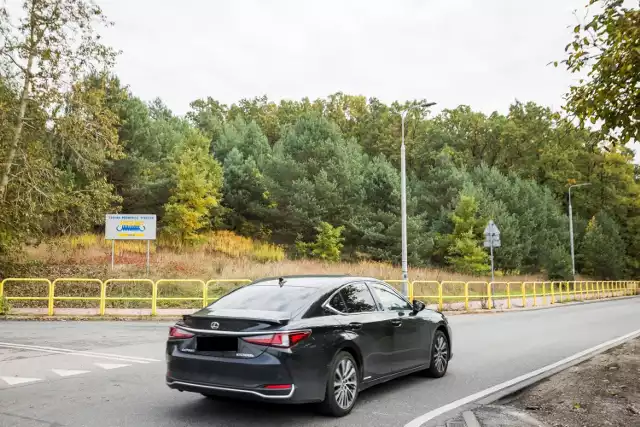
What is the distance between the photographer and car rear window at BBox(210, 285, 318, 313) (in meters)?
6.41

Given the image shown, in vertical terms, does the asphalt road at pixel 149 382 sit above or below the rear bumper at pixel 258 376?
below

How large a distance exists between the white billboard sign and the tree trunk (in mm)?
4653

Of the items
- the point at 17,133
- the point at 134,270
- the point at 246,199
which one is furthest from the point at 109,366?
the point at 246,199

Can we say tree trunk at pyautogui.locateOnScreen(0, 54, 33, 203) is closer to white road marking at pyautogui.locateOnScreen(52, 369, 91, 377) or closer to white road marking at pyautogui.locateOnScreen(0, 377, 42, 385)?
white road marking at pyautogui.locateOnScreen(52, 369, 91, 377)

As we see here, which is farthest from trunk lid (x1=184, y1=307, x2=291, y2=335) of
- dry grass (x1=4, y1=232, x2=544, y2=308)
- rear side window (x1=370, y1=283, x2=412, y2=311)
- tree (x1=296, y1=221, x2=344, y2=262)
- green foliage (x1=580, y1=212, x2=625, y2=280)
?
green foliage (x1=580, y1=212, x2=625, y2=280)

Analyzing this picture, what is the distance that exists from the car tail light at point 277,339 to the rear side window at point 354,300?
0.89 metres

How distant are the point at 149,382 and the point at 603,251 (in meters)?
67.6

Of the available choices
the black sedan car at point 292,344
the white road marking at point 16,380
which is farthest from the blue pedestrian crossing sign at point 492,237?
the white road marking at point 16,380

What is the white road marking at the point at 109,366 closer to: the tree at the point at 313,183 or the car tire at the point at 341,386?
the car tire at the point at 341,386

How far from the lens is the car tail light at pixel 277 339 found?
5.82 metres

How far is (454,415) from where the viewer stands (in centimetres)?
654

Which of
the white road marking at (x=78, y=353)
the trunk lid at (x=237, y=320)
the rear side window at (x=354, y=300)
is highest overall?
the rear side window at (x=354, y=300)

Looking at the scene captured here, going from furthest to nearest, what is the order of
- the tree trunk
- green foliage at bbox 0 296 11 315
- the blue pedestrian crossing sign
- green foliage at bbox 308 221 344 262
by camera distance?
green foliage at bbox 308 221 344 262, the blue pedestrian crossing sign, the tree trunk, green foliage at bbox 0 296 11 315

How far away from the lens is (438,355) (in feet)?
28.8
